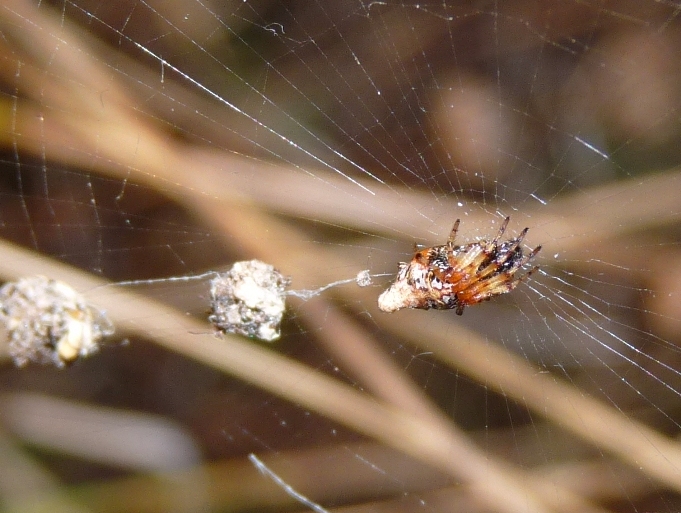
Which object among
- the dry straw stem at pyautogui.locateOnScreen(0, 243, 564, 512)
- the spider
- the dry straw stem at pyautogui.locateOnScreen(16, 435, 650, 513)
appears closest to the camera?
the spider

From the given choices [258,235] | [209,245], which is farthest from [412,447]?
[209,245]

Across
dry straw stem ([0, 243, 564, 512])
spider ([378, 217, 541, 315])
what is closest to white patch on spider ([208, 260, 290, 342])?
spider ([378, 217, 541, 315])

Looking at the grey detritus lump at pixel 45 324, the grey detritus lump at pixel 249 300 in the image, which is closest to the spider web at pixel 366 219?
the grey detritus lump at pixel 45 324

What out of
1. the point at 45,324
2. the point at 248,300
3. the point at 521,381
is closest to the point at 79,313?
the point at 45,324

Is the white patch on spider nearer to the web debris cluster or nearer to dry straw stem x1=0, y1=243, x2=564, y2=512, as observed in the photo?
the web debris cluster

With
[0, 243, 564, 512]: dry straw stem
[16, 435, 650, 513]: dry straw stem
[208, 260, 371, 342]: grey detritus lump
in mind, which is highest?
[208, 260, 371, 342]: grey detritus lump
